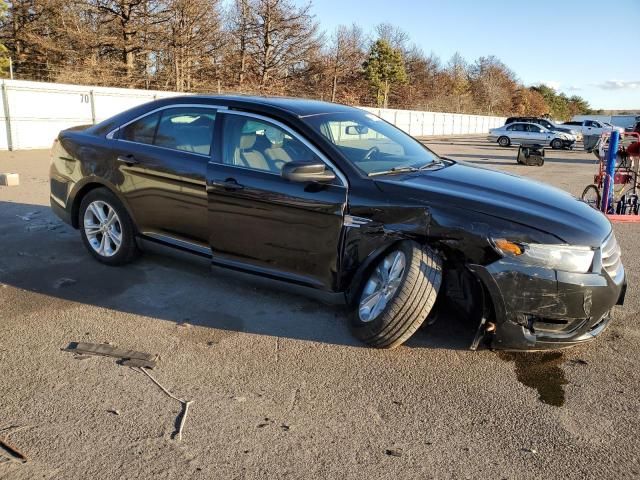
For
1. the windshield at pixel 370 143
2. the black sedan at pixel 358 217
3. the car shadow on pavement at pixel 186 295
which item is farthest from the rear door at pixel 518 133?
the car shadow on pavement at pixel 186 295

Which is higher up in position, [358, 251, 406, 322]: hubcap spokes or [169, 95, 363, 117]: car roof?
[169, 95, 363, 117]: car roof

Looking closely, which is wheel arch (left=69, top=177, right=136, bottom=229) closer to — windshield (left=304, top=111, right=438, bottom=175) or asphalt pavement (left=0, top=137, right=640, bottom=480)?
asphalt pavement (left=0, top=137, right=640, bottom=480)

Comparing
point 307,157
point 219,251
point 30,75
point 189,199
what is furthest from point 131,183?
point 30,75

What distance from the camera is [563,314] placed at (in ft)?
10.4

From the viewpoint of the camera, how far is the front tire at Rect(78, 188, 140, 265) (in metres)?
4.84

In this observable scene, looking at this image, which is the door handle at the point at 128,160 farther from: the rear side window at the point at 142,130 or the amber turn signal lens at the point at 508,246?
the amber turn signal lens at the point at 508,246

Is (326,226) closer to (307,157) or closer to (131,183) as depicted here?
(307,157)

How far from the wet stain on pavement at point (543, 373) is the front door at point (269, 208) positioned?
1.37 metres

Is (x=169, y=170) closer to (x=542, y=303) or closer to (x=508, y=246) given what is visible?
(x=508, y=246)

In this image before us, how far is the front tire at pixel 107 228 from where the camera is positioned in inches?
191

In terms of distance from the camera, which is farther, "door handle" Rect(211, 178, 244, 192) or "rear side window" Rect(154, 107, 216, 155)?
"rear side window" Rect(154, 107, 216, 155)

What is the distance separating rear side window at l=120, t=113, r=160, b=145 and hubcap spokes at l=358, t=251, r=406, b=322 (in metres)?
2.45

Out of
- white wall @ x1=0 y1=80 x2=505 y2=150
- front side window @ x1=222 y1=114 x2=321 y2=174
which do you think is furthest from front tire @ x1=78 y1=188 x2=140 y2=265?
white wall @ x1=0 y1=80 x2=505 y2=150

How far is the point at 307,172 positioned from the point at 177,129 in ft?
5.25
